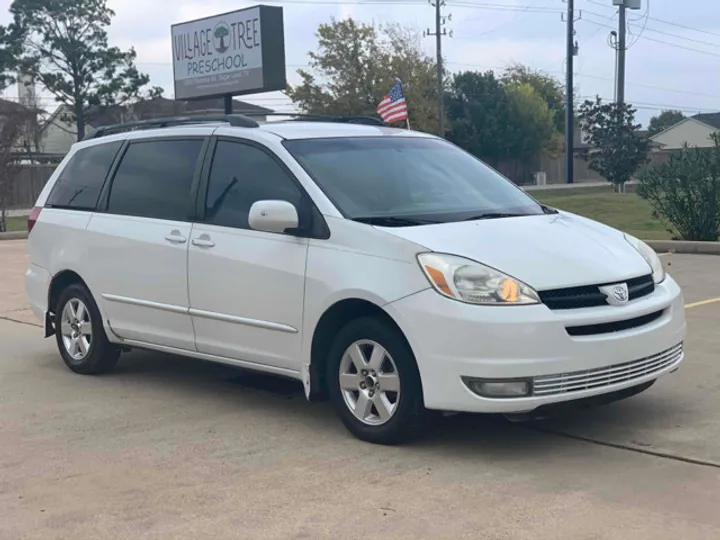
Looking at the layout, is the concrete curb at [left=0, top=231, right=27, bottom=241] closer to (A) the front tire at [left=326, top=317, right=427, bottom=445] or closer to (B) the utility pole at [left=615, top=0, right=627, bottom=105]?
(A) the front tire at [left=326, top=317, right=427, bottom=445]

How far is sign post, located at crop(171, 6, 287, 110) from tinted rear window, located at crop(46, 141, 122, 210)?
19375 millimetres

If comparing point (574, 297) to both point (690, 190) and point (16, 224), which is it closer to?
point (690, 190)

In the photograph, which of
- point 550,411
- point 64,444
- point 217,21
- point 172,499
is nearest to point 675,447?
point 550,411

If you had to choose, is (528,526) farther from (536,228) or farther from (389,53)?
(389,53)

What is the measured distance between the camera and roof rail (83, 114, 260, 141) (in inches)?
255

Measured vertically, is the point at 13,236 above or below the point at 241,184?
below

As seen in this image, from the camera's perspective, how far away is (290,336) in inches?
223

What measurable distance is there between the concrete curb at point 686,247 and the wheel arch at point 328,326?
36.1 ft

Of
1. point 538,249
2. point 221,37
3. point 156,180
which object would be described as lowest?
point 538,249

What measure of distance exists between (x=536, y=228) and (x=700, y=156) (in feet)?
36.7

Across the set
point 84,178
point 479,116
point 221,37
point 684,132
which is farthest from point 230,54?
point 684,132

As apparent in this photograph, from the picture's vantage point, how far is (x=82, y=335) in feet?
24.3

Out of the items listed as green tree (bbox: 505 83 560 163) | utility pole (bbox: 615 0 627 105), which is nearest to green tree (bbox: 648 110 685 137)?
green tree (bbox: 505 83 560 163)

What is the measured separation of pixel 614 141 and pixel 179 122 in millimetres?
33827
